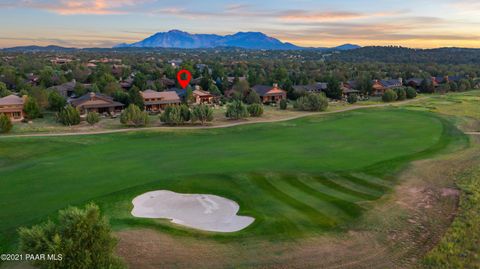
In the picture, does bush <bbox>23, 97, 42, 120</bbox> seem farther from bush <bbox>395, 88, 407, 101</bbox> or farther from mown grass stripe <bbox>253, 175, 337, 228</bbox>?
bush <bbox>395, 88, 407, 101</bbox>

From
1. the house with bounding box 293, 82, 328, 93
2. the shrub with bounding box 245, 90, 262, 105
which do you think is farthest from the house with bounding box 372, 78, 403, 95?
the shrub with bounding box 245, 90, 262, 105

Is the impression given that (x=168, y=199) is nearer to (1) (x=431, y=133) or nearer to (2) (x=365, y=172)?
(2) (x=365, y=172)

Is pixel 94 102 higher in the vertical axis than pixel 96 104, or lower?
higher

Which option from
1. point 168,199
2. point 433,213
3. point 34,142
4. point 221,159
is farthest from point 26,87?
point 433,213

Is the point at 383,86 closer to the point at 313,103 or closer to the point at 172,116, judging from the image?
the point at 313,103

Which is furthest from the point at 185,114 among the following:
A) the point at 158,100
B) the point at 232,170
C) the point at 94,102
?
the point at 232,170

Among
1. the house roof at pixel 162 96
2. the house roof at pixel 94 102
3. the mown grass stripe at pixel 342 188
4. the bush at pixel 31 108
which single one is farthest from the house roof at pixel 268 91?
the mown grass stripe at pixel 342 188
